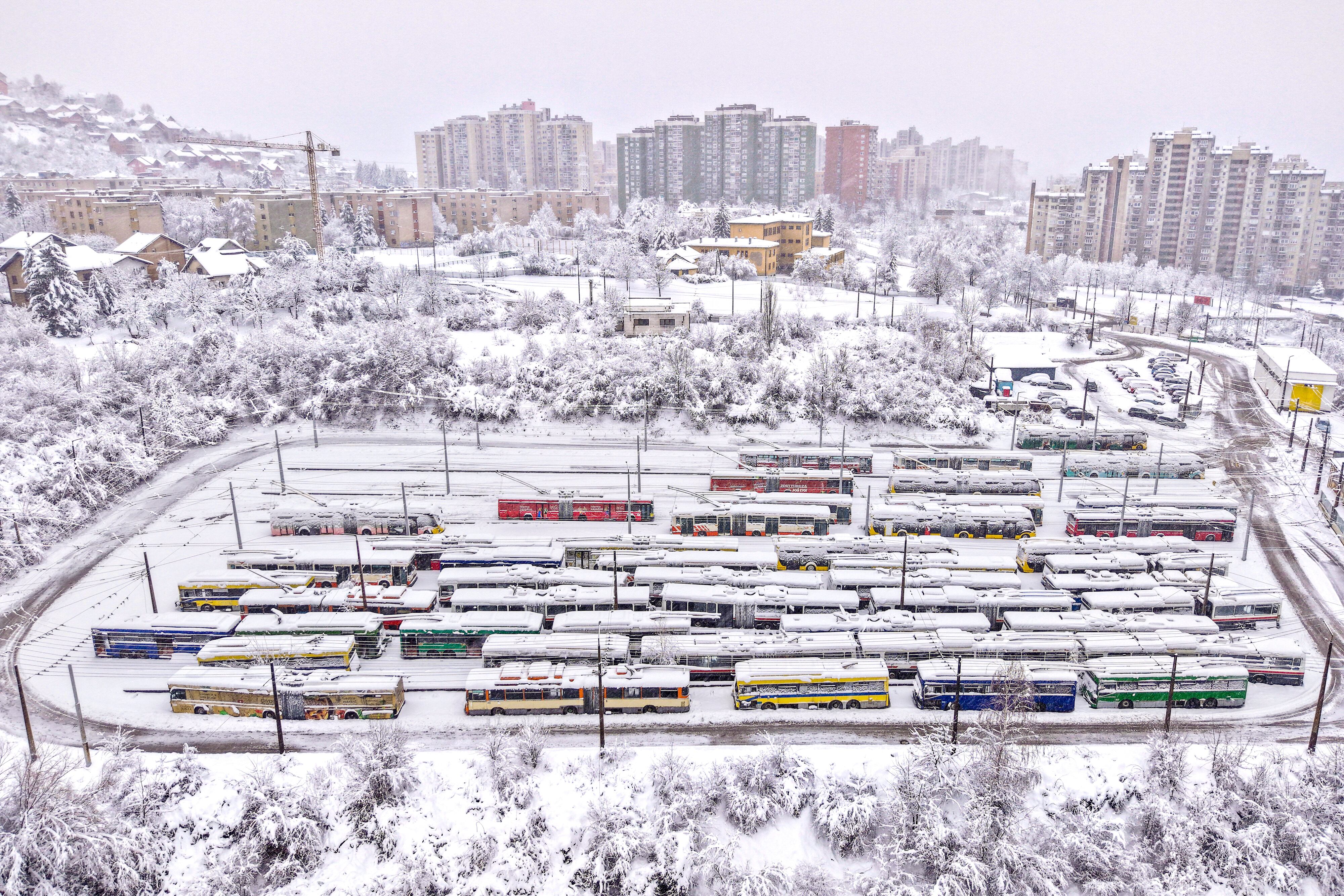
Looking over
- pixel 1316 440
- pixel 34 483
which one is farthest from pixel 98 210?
pixel 1316 440

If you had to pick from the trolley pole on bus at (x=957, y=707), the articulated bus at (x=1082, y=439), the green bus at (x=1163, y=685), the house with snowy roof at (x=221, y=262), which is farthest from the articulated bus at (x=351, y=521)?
the house with snowy roof at (x=221, y=262)

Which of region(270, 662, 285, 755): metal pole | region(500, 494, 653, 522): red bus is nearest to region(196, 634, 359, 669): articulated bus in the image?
region(270, 662, 285, 755): metal pole

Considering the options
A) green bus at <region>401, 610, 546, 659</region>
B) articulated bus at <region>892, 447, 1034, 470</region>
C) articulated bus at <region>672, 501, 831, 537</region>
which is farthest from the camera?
articulated bus at <region>892, 447, 1034, 470</region>

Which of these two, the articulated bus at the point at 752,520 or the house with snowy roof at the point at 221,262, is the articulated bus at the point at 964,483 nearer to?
the articulated bus at the point at 752,520

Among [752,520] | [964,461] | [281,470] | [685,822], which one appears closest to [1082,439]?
[964,461]

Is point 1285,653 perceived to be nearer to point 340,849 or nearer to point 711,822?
point 711,822

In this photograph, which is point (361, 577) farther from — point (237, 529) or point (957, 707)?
point (957, 707)

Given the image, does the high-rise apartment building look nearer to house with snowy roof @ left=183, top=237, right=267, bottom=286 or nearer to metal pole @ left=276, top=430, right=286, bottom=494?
house with snowy roof @ left=183, top=237, right=267, bottom=286
